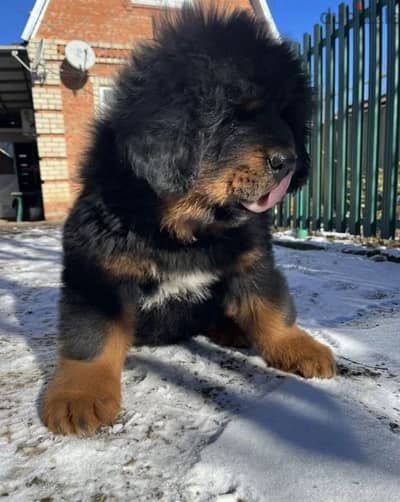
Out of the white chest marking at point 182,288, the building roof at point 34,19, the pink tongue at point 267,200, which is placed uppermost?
the building roof at point 34,19

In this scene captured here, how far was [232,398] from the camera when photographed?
4.33 ft

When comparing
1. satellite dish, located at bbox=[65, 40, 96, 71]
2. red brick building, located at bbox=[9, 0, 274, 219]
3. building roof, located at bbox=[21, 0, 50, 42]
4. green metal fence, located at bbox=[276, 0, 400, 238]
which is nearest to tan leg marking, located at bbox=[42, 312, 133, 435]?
green metal fence, located at bbox=[276, 0, 400, 238]

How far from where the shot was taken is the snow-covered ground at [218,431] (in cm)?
92

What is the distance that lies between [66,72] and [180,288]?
7933 mm

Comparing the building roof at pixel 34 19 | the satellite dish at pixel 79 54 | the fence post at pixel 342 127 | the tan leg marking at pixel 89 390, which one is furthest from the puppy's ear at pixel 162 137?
the building roof at pixel 34 19

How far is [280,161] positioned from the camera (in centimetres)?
132

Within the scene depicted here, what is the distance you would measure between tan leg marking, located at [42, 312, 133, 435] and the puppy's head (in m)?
0.50

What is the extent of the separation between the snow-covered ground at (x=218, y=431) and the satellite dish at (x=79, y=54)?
7.17 metres

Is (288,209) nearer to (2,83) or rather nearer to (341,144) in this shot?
(341,144)

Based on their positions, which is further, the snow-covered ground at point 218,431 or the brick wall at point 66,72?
the brick wall at point 66,72

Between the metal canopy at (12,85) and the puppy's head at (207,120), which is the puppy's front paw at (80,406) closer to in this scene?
the puppy's head at (207,120)

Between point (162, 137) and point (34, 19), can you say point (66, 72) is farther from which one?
point (162, 137)

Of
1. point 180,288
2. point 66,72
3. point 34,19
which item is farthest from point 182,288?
point 34,19

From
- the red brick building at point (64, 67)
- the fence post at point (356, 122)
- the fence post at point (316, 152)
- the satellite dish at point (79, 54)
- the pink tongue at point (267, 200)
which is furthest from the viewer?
the red brick building at point (64, 67)
